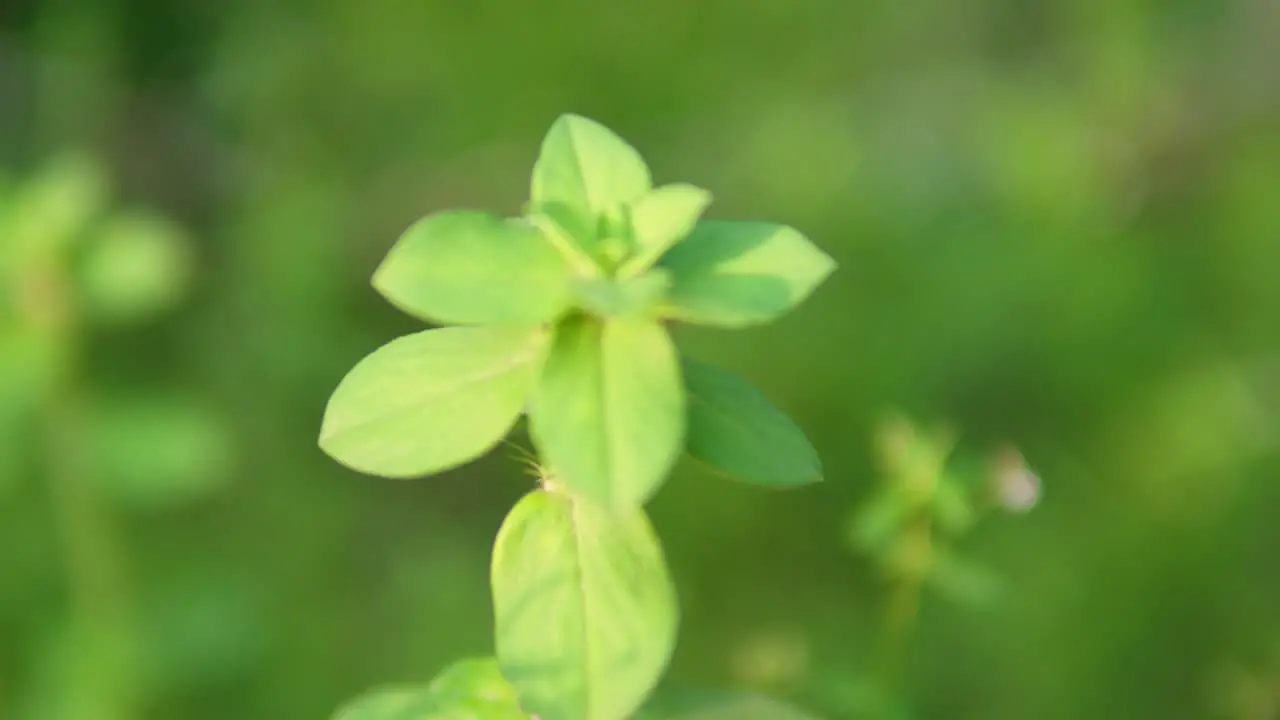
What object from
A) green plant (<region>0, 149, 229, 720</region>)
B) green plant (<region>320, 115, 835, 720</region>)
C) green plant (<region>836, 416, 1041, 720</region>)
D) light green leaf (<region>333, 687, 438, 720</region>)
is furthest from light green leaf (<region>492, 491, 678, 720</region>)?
green plant (<region>0, 149, 229, 720</region>)

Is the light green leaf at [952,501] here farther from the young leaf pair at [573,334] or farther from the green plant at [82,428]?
the green plant at [82,428]

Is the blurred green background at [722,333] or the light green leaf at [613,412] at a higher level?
the light green leaf at [613,412]

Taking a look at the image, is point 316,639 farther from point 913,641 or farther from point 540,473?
point 540,473

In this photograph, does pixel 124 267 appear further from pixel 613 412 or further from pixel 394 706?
pixel 613 412

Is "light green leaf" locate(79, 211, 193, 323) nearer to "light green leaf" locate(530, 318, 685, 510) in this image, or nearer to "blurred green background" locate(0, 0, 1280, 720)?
"blurred green background" locate(0, 0, 1280, 720)

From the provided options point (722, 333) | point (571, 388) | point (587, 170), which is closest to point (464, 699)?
point (571, 388)

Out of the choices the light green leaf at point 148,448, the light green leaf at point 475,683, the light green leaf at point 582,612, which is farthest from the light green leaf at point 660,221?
the light green leaf at point 148,448
